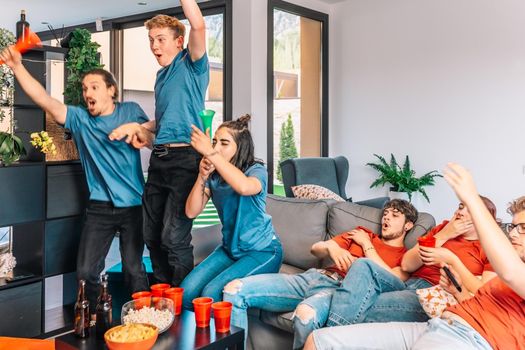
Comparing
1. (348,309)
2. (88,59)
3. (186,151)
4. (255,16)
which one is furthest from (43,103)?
(255,16)

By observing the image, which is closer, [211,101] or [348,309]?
[348,309]

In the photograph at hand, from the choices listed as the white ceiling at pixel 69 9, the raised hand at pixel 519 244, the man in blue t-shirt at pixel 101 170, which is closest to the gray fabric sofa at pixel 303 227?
the man in blue t-shirt at pixel 101 170

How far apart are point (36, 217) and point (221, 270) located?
1021 millimetres

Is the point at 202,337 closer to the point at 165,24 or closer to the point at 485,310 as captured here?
the point at 485,310

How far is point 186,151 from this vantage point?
2533mm

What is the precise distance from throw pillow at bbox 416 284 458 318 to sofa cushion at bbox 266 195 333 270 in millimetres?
919

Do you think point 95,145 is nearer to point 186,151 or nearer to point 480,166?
point 186,151

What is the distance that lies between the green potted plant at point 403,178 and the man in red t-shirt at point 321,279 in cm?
244

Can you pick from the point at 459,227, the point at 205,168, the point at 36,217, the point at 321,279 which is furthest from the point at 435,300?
the point at 36,217

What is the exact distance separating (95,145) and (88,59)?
20.6 inches

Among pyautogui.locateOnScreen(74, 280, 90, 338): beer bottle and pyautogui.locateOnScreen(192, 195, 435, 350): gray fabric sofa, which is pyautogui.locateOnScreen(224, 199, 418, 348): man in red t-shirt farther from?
pyautogui.locateOnScreen(74, 280, 90, 338): beer bottle

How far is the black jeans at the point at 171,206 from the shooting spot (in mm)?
2521

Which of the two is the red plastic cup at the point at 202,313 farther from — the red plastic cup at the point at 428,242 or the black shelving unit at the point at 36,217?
the black shelving unit at the point at 36,217

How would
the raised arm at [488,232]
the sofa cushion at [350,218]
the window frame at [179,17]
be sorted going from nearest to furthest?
the raised arm at [488,232], the sofa cushion at [350,218], the window frame at [179,17]
